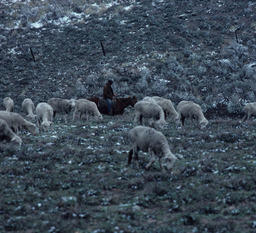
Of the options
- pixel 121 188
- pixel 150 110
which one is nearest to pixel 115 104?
pixel 150 110

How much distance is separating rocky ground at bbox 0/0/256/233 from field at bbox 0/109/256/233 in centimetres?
4

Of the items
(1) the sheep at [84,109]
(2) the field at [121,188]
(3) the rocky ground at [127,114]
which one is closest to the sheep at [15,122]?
(3) the rocky ground at [127,114]

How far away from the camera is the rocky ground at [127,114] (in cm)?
998

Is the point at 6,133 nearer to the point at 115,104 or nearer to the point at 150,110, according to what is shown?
the point at 150,110

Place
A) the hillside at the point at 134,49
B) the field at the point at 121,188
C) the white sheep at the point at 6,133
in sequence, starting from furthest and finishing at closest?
the hillside at the point at 134,49 → the white sheep at the point at 6,133 → the field at the point at 121,188

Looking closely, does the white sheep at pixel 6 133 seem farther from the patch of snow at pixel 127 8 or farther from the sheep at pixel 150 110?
the patch of snow at pixel 127 8

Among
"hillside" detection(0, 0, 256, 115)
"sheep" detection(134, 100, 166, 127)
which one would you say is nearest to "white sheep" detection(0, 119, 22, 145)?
"sheep" detection(134, 100, 166, 127)

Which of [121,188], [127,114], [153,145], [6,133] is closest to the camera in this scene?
[121,188]

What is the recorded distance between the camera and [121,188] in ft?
39.2

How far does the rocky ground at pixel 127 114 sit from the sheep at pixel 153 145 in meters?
0.41

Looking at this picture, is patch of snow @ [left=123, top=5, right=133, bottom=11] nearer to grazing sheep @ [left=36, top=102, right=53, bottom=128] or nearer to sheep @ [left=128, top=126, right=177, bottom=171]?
grazing sheep @ [left=36, top=102, right=53, bottom=128]

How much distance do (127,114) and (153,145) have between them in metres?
16.7

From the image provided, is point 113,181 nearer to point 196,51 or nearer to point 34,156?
point 34,156

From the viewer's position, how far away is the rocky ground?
9.98m
